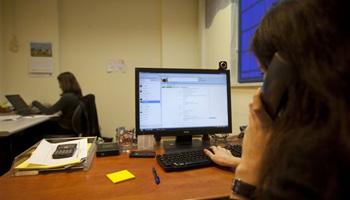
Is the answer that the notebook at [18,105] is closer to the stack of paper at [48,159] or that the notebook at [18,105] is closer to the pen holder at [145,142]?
the stack of paper at [48,159]

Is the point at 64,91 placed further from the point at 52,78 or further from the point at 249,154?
the point at 249,154

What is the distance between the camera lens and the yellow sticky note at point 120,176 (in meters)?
0.91

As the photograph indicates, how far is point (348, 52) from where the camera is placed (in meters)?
0.45

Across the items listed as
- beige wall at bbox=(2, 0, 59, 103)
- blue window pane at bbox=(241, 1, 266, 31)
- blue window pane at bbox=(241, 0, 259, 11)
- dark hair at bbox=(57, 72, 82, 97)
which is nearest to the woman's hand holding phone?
blue window pane at bbox=(241, 1, 266, 31)

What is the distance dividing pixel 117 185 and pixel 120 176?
0.24ft

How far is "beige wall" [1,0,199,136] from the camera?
3.47 metres

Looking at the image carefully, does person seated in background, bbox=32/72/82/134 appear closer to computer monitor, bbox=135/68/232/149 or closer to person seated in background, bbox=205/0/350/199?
computer monitor, bbox=135/68/232/149

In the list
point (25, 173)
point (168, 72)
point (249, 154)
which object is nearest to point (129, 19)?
point (168, 72)

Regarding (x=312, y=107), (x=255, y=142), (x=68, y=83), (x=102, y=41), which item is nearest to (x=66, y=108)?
(x=68, y=83)

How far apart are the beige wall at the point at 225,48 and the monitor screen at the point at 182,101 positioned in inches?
35.6

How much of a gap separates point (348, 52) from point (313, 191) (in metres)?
0.25

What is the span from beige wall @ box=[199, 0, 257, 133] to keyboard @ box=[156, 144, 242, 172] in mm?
1239

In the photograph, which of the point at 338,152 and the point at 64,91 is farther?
the point at 64,91

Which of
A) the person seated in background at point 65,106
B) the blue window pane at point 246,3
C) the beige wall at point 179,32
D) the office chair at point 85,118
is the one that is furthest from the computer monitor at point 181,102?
the beige wall at point 179,32
